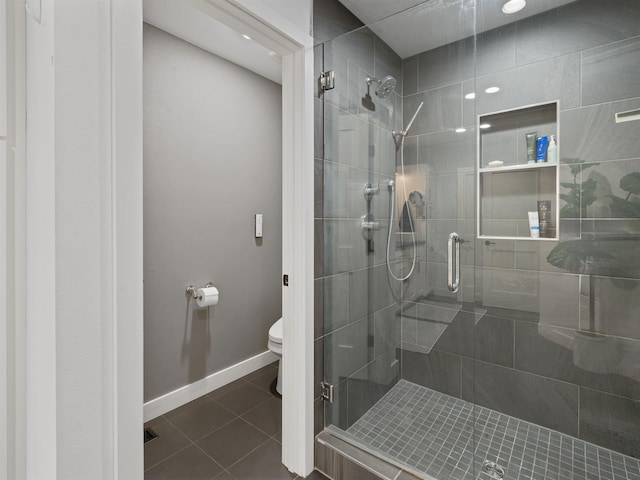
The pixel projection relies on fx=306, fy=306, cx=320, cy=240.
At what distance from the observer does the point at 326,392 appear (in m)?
1.65

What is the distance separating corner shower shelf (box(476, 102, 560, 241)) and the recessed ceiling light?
1.84 ft

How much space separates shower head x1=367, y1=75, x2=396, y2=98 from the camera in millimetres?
1779

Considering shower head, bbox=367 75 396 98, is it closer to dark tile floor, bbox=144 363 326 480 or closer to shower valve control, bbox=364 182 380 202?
shower valve control, bbox=364 182 380 202

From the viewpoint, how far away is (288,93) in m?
1.51

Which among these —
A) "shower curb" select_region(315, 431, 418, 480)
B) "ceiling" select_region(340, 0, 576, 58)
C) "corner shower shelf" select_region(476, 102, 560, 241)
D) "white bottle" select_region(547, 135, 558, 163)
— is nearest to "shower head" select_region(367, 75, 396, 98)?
"ceiling" select_region(340, 0, 576, 58)

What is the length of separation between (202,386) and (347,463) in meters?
1.25

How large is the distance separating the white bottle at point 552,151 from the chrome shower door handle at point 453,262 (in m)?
0.88

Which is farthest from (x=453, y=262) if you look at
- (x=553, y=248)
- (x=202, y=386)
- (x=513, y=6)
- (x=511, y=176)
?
(x=202, y=386)

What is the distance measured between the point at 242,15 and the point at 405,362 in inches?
77.7

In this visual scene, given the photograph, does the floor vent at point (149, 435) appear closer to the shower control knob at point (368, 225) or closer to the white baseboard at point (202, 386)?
the white baseboard at point (202, 386)
